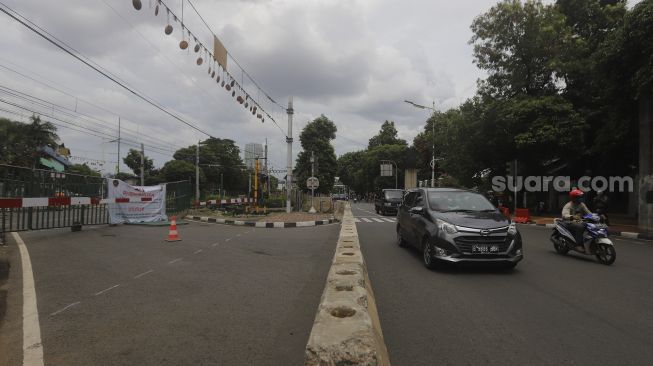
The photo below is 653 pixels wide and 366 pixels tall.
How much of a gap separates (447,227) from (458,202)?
133cm

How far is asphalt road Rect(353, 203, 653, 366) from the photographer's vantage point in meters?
3.62

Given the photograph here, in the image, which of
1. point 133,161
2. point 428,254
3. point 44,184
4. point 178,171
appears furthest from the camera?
point 133,161

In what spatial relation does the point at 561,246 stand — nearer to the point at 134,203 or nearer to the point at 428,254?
the point at 428,254

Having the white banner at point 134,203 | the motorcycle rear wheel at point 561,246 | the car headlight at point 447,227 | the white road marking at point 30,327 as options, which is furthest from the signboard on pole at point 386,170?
the white road marking at point 30,327

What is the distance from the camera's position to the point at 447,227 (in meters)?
7.00

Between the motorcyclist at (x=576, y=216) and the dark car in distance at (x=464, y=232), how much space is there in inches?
90.3

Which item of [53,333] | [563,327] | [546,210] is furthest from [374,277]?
[546,210]

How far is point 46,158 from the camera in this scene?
153ft

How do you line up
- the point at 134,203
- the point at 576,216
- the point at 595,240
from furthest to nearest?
1. the point at 134,203
2. the point at 576,216
3. the point at 595,240

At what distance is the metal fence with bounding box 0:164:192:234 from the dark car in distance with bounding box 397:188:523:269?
10.6 m

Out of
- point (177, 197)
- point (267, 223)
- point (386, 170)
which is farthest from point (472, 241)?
point (386, 170)

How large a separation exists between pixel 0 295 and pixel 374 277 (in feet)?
17.9

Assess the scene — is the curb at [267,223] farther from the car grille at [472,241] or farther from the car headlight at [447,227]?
the car grille at [472,241]

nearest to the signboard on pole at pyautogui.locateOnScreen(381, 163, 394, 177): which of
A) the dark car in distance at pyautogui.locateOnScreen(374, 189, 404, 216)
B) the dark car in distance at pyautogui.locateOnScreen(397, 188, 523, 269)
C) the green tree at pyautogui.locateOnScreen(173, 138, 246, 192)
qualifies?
the green tree at pyautogui.locateOnScreen(173, 138, 246, 192)
